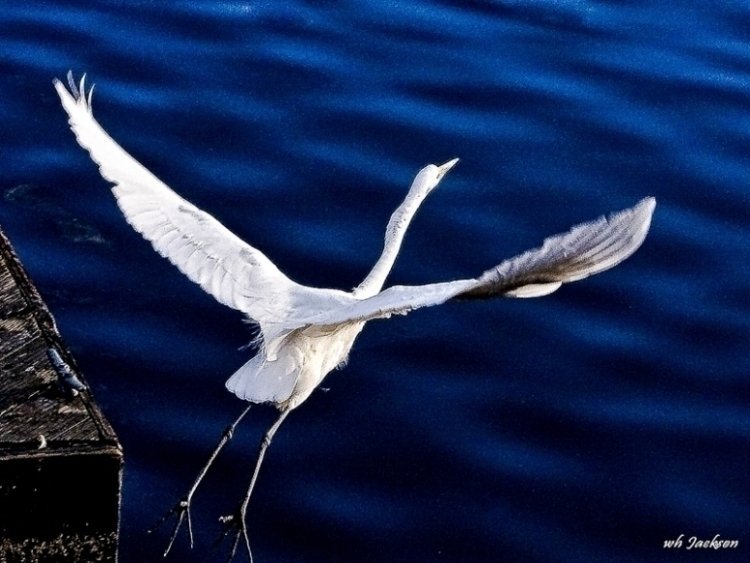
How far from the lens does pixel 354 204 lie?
1249 centimetres

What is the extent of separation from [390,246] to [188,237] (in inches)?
60.4

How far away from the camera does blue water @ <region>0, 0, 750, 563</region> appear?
9836 mm

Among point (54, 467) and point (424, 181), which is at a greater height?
point (424, 181)

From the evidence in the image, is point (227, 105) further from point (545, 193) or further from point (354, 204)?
point (545, 193)

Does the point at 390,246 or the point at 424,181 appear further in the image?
the point at 424,181

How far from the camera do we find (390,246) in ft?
30.6

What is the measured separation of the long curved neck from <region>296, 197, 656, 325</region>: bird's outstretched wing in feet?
7.26

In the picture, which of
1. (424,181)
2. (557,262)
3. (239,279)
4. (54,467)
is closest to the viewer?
(54,467)

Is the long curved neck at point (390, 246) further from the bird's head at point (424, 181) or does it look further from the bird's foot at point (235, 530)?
the bird's foot at point (235, 530)

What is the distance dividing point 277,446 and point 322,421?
0.46 meters

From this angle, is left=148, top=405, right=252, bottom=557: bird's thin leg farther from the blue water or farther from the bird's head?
the bird's head
